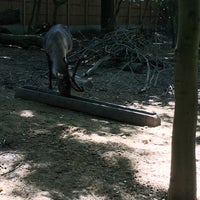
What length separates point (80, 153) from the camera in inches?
191

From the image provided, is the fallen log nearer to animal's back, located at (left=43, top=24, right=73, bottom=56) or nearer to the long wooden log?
animal's back, located at (left=43, top=24, right=73, bottom=56)

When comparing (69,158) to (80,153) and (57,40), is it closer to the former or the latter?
(80,153)

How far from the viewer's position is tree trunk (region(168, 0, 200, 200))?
322cm

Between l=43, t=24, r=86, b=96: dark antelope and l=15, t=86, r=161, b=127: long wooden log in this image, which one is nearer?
l=15, t=86, r=161, b=127: long wooden log

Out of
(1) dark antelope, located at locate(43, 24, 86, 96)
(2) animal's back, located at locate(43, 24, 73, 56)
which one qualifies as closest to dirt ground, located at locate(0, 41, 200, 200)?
(1) dark antelope, located at locate(43, 24, 86, 96)

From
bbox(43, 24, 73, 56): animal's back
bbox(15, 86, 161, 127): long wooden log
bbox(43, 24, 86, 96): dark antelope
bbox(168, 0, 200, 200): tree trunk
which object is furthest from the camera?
bbox(43, 24, 73, 56): animal's back

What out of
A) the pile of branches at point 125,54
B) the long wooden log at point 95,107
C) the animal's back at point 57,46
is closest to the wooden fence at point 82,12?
the pile of branches at point 125,54

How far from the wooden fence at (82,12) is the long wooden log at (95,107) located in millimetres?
9936

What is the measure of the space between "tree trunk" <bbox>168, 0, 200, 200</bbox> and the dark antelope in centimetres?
320

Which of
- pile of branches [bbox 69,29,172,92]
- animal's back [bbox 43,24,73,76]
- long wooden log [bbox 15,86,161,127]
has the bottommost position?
long wooden log [bbox 15,86,161,127]

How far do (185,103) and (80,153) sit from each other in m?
1.78

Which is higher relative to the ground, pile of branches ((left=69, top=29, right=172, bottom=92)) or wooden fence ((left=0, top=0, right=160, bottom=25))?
wooden fence ((left=0, top=0, right=160, bottom=25))

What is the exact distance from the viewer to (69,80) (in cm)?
664

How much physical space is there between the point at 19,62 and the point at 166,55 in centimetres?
441
